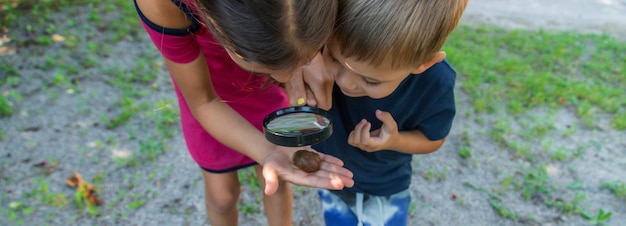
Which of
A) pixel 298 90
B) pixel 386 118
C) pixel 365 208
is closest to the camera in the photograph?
pixel 386 118

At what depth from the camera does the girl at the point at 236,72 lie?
4.09ft

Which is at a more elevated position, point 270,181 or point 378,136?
point 378,136

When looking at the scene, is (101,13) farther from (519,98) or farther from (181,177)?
(519,98)

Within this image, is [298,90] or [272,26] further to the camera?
[298,90]

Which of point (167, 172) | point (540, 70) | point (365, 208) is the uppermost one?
point (365, 208)

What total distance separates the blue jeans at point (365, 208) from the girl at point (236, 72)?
331mm

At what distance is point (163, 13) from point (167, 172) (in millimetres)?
1978

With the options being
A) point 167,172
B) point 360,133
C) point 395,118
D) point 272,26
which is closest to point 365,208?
point 395,118

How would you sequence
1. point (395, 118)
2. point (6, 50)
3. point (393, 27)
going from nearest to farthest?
1. point (393, 27)
2. point (395, 118)
3. point (6, 50)

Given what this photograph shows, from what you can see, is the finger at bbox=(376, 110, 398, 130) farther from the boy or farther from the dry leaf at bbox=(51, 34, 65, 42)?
the dry leaf at bbox=(51, 34, 65, 42)

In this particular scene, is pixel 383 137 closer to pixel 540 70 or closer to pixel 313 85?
pixel 313 85

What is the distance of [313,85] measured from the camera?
1.76 m

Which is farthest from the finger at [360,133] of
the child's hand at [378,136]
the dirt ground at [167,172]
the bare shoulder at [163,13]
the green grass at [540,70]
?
the green grass at [540,70]

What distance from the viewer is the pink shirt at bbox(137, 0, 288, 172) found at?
5.54ft
